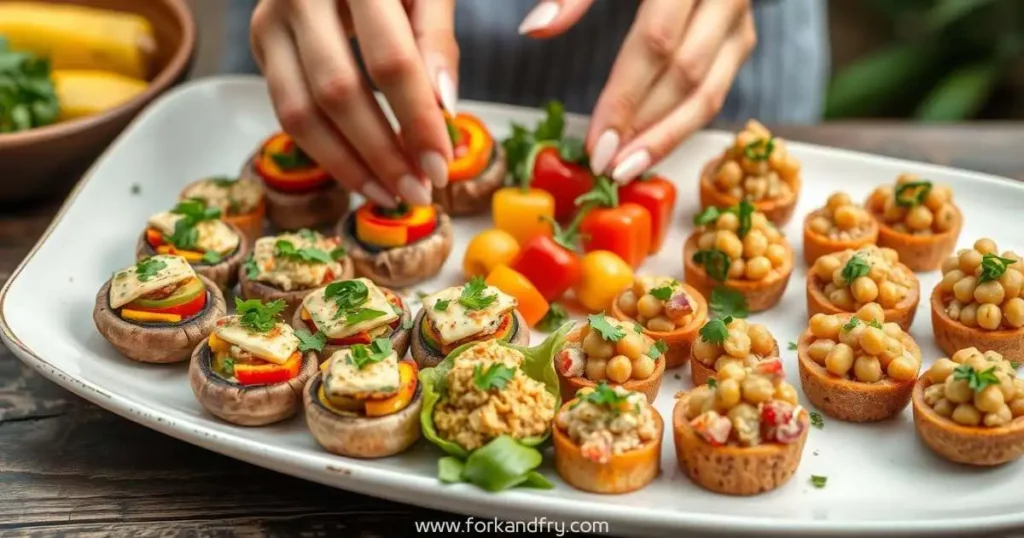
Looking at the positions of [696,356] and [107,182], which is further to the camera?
[107,182]

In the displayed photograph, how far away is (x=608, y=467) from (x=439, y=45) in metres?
1.68

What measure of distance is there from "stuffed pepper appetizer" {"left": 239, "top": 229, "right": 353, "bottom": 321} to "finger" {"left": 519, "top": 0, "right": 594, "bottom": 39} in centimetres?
107

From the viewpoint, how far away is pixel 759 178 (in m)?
4.29

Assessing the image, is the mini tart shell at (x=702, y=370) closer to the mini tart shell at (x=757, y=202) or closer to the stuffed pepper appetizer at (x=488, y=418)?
the stuffed pepper appetizer at (x=488, y=418)

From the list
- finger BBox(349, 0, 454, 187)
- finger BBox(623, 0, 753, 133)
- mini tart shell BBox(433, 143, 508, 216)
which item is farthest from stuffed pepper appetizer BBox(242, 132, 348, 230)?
finger BBox(623, 0, 753, 133)

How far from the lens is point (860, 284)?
3.66 m

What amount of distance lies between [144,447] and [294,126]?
1.21 m

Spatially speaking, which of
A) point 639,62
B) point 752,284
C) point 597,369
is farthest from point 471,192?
point 597,369

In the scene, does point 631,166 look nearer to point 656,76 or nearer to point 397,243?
point 656,76

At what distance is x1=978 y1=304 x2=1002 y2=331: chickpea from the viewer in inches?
137

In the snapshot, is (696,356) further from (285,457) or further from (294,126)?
(294,126)

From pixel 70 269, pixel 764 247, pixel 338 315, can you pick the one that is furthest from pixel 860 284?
pixel 70 269

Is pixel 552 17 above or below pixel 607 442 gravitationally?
above

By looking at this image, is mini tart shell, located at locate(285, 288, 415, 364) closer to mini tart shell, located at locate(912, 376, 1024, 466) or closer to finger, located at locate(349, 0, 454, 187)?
finger, located at locate(349, 0, 454, 187)
